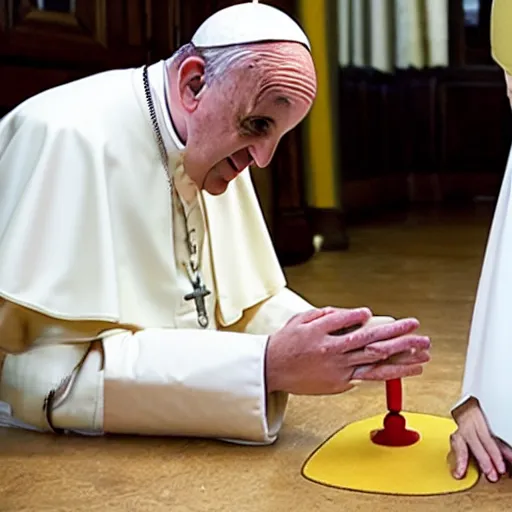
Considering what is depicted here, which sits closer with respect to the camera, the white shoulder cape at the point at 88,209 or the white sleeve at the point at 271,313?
the white shoulder cape at the point at 88,209

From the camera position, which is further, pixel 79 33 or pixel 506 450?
pixel 79 33

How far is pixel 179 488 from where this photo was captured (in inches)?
43.6

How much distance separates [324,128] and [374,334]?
2.28 m

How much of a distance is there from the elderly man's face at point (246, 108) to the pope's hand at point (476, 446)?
40 centimetres

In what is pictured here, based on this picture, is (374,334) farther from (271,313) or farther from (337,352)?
(271,313)

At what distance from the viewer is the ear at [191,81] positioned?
124 centimetres

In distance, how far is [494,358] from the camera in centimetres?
108

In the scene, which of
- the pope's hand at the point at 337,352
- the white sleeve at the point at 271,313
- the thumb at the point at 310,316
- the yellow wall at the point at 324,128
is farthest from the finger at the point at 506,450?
the yellow wall at the point at 324,128

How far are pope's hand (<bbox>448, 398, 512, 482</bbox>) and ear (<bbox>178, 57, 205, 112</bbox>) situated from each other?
0.50 m

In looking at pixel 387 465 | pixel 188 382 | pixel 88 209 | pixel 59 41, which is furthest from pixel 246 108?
pixel 59 41

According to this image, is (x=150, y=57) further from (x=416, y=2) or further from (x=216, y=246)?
(x=416, y=2)

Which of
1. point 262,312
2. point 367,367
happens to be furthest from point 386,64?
point 367,367

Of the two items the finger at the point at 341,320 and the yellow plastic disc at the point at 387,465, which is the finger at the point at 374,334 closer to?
the finger at the point at 341,320

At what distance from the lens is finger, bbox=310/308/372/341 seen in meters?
1.15
